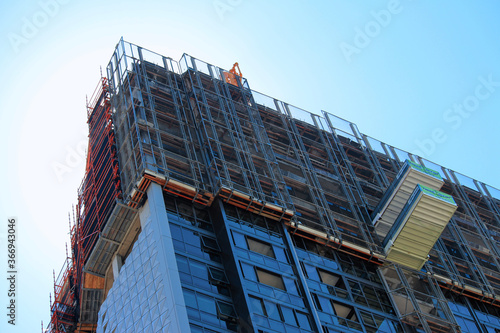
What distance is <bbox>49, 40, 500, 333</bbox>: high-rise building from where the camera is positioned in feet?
124

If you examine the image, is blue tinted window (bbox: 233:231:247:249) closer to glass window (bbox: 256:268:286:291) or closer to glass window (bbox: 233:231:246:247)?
glass window (bbox: 233:231:246:247)

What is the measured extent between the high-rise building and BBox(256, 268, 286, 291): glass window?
84 mm

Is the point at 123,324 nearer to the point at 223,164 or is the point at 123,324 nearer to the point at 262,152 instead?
the point at 223,164

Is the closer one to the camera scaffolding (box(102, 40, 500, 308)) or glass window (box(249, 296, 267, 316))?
glass window (box(249, 296, 267, 316))

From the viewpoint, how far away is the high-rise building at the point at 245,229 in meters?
37.8

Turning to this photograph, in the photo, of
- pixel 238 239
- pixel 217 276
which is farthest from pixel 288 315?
pixel 238 239

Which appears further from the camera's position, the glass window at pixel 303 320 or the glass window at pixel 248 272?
the glass window at pixel 248 272

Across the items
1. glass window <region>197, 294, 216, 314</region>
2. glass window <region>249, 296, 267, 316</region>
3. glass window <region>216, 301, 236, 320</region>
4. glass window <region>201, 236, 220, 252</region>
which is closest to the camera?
glass window <region>197, 294, 216, 314</region>

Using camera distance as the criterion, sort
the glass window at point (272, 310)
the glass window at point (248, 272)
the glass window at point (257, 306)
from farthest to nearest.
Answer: the glass window at point (248, 272) → the glass window at point (272, 310) → the glass window at point (257, 306)

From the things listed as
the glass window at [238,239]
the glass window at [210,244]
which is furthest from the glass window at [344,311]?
the glass window at [210,244]

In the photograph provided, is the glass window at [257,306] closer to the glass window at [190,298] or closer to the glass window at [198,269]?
the glass window at [198,269]

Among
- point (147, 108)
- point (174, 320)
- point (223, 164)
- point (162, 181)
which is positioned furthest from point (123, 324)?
point (147, 108)

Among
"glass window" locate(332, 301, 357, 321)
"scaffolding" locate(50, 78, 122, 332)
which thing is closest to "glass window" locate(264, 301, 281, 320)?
"glass window" locate(332, 301, 357, 321)

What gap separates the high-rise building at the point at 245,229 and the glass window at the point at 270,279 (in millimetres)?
84
